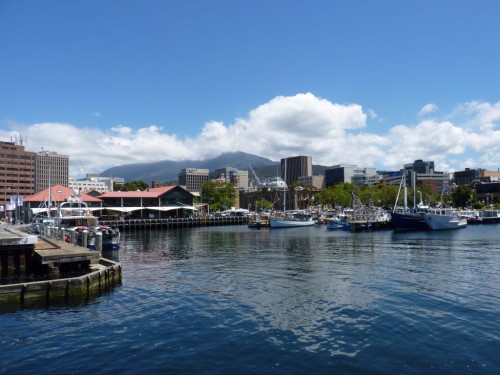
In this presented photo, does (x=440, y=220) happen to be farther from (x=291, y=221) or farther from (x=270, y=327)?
(x=270, y=327)

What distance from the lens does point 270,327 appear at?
1667 centimetres

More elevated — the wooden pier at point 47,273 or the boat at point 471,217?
the wooden pier at point 47,273

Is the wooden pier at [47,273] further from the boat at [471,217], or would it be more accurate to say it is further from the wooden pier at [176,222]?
the boat at [471,217]

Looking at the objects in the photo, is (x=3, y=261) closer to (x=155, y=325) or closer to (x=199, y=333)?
(x=155, y=325)

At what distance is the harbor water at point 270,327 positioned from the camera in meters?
13.0

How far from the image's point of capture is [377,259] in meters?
38.3

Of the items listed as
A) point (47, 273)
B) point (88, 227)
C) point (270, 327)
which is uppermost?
point (88, 227)

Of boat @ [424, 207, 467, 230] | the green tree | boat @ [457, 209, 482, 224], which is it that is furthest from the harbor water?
the green tree

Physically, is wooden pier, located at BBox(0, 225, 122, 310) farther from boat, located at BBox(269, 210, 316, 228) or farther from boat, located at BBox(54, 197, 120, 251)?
boat, located at BBox(269, 210, 316, 228)

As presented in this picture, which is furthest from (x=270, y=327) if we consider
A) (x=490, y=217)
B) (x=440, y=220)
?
(x=490, y=217)

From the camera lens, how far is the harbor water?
42.8 feet

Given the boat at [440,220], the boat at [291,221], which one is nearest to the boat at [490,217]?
the boat at [440,220]

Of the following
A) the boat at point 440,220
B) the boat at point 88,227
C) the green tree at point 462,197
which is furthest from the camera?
the green tree at point 462,197

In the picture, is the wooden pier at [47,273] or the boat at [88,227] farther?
the boat at [88,227]
